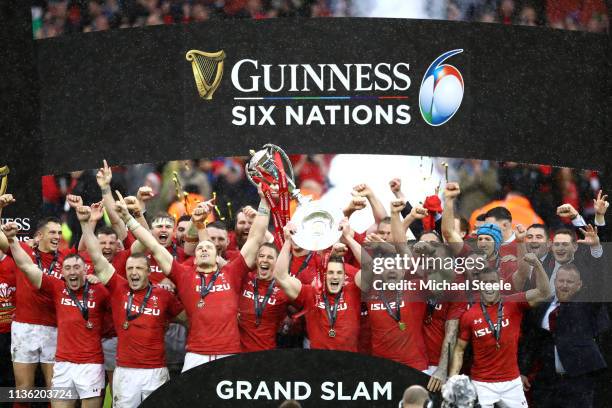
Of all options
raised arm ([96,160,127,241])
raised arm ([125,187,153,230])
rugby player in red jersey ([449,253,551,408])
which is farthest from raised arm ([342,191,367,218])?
raised arm ([96,160,127,241])

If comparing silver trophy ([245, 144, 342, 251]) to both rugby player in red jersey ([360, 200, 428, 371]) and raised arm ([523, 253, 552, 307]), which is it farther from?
raised arm ([523, 253, 552, 307])

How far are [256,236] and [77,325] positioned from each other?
1.50 metres

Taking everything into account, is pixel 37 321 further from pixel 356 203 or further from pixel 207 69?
pixel 356 203

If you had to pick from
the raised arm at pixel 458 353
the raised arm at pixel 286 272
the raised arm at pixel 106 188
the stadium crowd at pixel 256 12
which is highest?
the stadium crowd at pixel 256 12

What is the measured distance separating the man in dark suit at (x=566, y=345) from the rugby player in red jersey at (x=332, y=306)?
1311 millimetres

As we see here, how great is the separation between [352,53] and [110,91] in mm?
1957

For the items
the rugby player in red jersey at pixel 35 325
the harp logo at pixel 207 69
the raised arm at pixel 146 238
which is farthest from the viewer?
the harp logo at pixel 207 69

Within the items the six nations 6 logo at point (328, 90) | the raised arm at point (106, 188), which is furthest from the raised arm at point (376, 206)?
the raised arm at point (106, 188)

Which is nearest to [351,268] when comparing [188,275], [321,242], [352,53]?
[321,242]

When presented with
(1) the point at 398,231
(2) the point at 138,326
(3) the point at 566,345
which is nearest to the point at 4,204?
(2) the point at 138,326

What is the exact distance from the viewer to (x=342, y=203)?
39.2ft

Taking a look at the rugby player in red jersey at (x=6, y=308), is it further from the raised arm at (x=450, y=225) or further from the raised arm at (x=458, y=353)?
the raised arm at (x=458, y=353)

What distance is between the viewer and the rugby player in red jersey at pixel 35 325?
35.6 ft

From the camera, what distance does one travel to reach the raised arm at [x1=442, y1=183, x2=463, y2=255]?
10219mm
